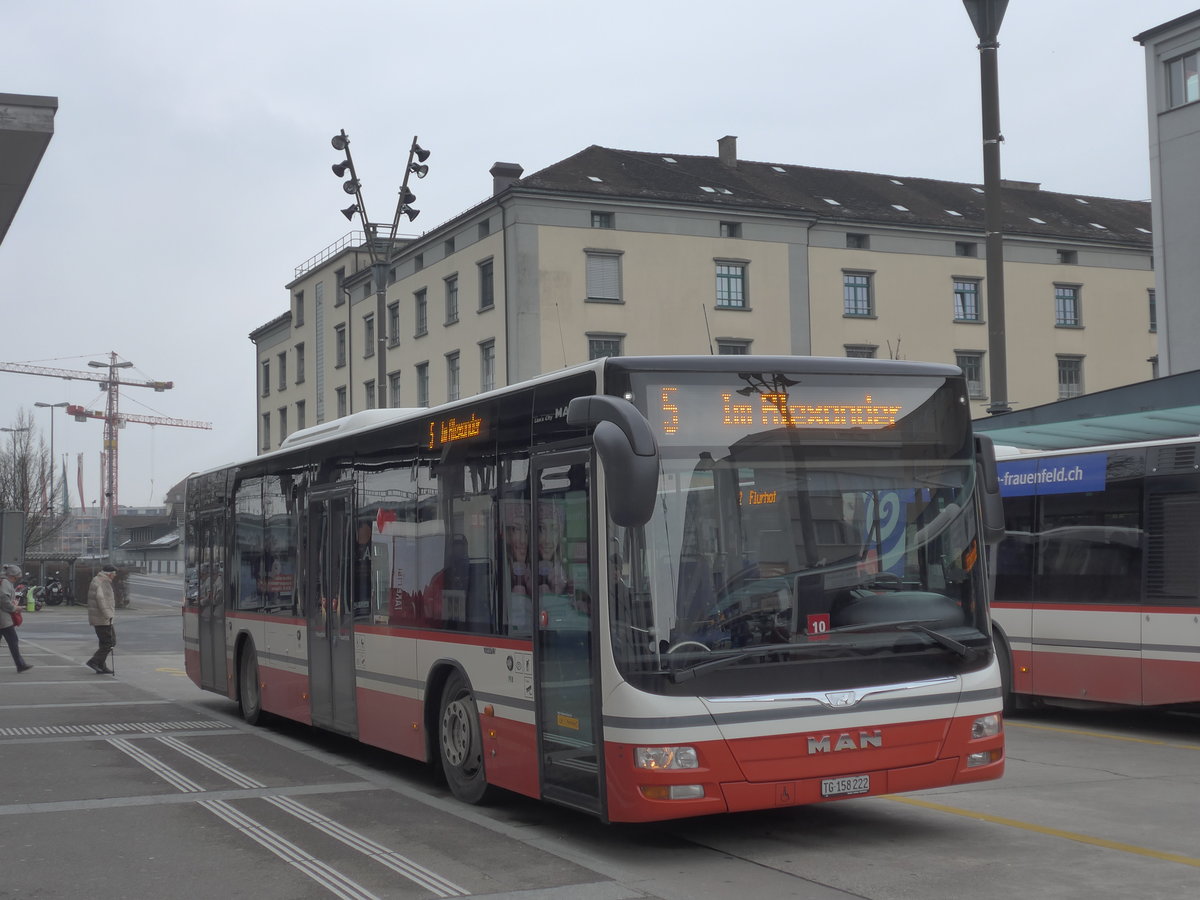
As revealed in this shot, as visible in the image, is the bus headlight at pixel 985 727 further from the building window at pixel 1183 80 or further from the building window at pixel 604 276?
the building window at pixel 604 276

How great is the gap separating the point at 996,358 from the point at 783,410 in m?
9.10

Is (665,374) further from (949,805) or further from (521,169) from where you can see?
(521,169)

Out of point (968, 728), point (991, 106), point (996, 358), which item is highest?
point (991, 106)

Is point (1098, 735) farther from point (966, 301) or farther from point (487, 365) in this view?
point (966, 301)

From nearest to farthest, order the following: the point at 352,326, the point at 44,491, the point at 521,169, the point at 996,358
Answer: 1. the point at 996,358
2. the point at 521,169
3. the point at 352,326
4. the point at 44,491

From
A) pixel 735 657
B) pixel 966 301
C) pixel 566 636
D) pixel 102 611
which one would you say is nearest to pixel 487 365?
pixel 966 301

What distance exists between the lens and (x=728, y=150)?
58125mm

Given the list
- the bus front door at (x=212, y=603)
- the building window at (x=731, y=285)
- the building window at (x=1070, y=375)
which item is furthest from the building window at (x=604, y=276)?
the bus front door at (x=212, y=603)

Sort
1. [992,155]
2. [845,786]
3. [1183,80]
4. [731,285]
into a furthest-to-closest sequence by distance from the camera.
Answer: [731,285], [1183,80], [992,155], [845,786]

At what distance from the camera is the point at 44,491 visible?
71.4 meters

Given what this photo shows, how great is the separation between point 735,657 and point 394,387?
51622mm

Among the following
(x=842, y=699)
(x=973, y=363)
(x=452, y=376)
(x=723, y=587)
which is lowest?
(x=842, y=699)

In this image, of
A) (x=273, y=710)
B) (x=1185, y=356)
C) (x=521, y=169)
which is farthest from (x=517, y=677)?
(x=521, y=169)

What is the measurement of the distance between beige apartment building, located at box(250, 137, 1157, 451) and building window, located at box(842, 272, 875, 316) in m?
0.06
